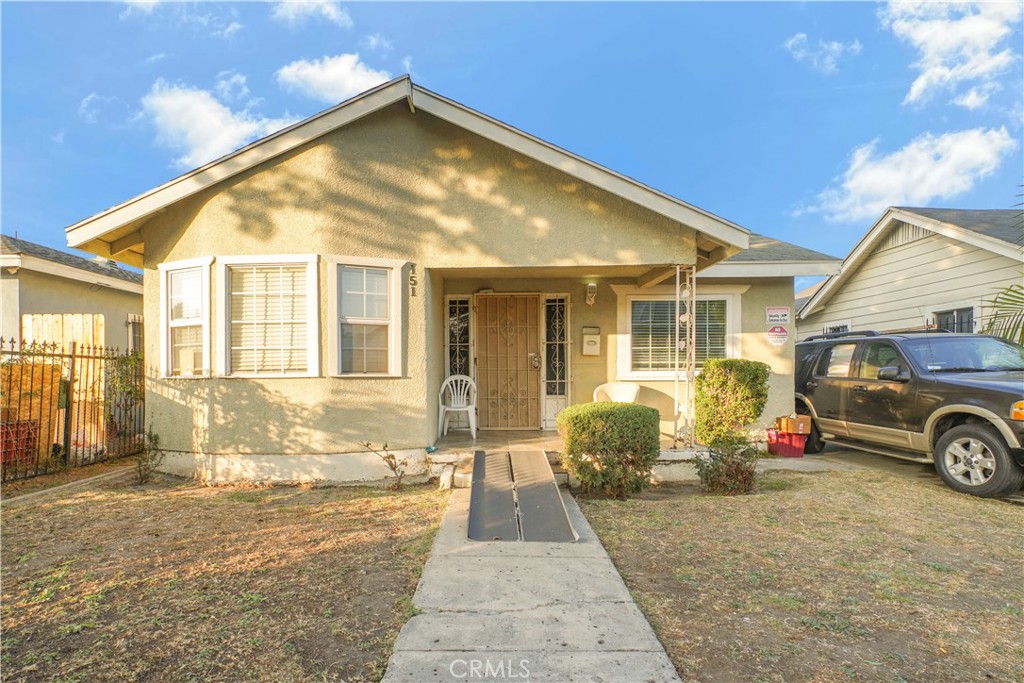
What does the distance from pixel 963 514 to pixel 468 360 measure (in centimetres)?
650

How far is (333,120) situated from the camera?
5.88 meters

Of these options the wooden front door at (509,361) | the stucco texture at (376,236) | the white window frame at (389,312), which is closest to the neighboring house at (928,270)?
the stucco texture at (376,236)

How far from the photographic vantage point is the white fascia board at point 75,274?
9.02 metres

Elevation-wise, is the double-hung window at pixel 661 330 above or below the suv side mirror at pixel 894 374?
above

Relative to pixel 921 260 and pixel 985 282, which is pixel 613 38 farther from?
pixel 985 282

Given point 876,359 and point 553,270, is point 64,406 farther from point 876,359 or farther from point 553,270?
point 876,359

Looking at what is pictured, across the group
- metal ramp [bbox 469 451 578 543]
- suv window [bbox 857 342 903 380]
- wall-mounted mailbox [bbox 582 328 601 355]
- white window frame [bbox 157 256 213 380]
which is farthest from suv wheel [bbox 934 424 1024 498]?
white window frame [bbox 157 256 213 380]

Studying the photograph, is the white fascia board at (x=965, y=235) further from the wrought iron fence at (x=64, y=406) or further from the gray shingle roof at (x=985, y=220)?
the wrought iron fence at (x=64, y=406)

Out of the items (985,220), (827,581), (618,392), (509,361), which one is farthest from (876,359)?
(985,220)

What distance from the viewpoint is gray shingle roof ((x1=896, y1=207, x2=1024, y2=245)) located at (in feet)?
28.2

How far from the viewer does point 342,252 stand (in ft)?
19.8

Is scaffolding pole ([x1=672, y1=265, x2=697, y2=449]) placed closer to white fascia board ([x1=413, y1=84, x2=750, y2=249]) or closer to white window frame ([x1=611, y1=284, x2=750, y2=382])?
white window frame ([x1=611, y1=284, x2=750, y2=382])

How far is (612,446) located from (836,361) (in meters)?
4.62

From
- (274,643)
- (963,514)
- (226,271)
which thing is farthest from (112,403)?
(963,514)
